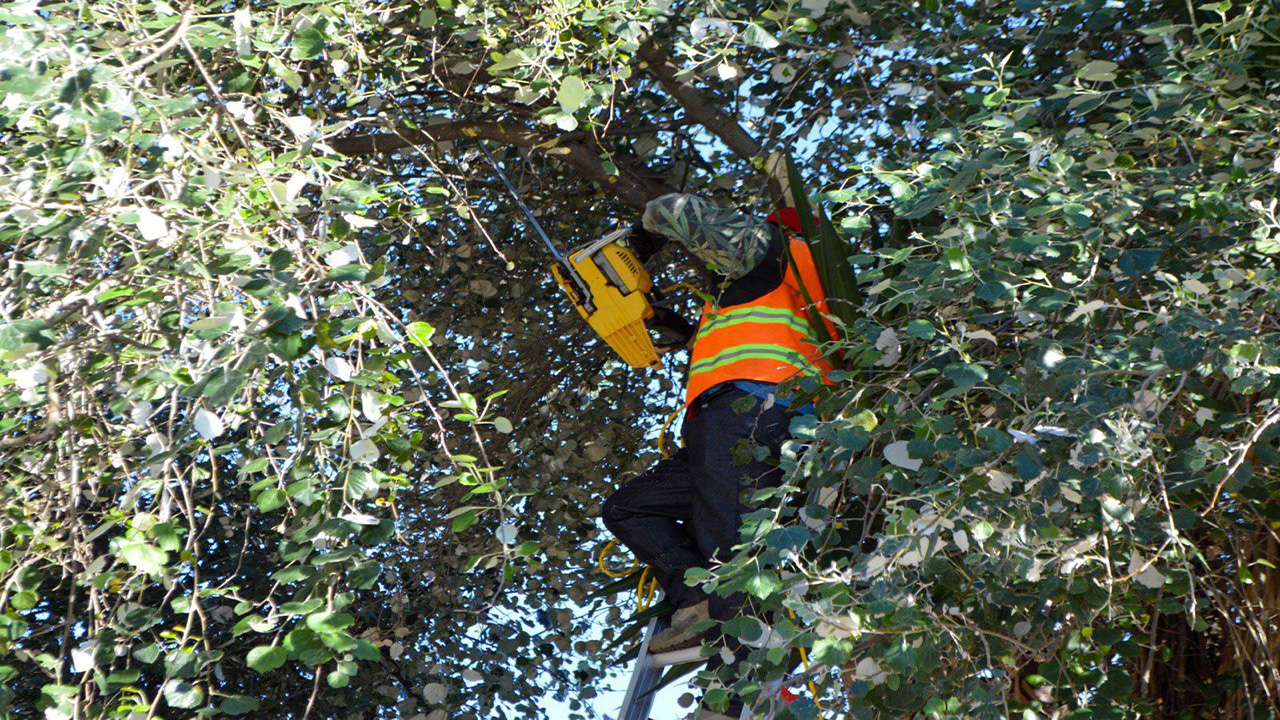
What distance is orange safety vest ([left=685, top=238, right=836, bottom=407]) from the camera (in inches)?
126

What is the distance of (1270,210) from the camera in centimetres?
224

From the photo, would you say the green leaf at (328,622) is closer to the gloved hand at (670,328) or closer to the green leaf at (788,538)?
the green leaf at (788,538)

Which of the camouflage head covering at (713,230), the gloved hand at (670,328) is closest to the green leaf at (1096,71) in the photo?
the camouflage head covering at (713,230)

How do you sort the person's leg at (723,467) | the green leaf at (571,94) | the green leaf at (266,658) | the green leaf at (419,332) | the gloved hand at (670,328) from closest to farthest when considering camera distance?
the green leaf at (266,658), the green leaf at (419,332), the green leaf at (571,94), the person's leg at (723,467), the gloved hand at (670,328)

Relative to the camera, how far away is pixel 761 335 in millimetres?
3248

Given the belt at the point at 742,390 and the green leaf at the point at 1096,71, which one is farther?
the belt at the point at 742,390

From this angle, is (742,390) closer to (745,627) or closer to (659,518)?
(659,518)

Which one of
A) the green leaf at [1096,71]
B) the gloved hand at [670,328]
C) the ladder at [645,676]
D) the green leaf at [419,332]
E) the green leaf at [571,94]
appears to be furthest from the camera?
the gloved hand at [670,328]

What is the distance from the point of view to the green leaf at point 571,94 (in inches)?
114

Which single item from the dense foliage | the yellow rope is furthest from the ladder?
the dense foliage

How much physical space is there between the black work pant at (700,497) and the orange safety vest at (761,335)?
57 mm

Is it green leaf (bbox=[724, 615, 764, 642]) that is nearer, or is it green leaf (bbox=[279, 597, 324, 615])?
green leaf (bbox=[279, 597, 324, 615])

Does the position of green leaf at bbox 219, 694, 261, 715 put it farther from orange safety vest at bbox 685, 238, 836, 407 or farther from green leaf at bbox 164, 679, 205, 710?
orange safety vest at bbox 685, 238, 836, 407

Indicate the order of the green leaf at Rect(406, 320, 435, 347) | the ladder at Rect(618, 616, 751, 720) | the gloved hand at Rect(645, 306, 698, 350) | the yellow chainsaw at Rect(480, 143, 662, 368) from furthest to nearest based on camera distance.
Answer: the gloved hand at Rect(645, 306, 698, 350)
the yellow chainsaw at Rect(480, 143, 662, 368)
the ladder at Rect(618, 616, 751, 720)
the green leaf at Rect(406, 320, 435, 347)
